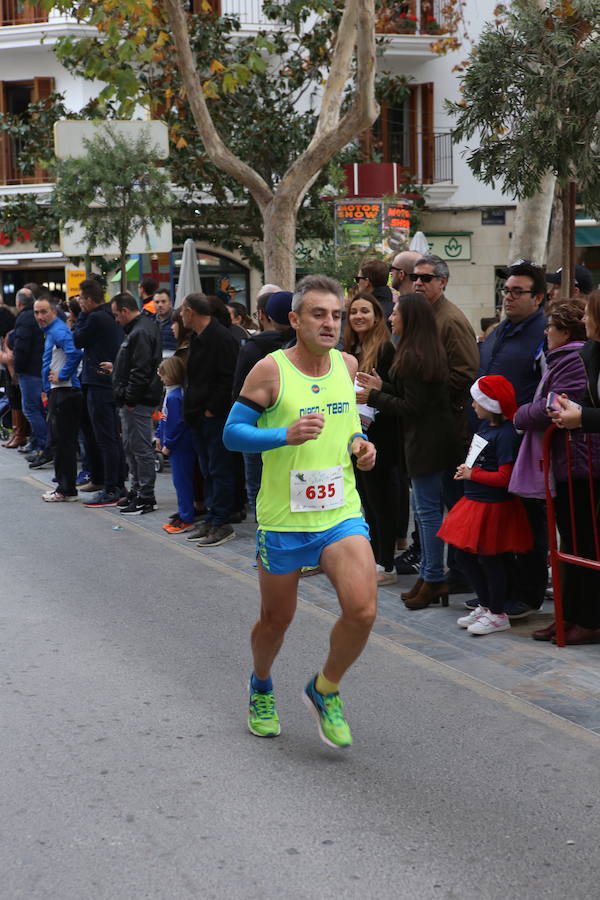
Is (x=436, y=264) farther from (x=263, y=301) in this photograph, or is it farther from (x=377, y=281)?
(x=263, y=301)

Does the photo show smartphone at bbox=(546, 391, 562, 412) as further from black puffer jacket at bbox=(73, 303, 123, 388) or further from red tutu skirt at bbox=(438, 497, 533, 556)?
black puffer jacket at bbox=(73, 303, 123, 388)

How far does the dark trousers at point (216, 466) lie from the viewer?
10211 millimetres

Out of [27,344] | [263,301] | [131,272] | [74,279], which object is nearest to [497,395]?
[263,301]

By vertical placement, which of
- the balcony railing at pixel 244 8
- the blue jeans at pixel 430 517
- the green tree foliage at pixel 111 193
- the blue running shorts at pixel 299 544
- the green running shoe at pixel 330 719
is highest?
the balcony railing at pixel 244 8

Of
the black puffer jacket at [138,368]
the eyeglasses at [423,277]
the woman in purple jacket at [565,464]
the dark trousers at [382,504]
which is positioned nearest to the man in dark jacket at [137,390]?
the black puffer jacket at [138,368]

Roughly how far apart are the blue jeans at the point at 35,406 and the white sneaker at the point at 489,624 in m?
9.98

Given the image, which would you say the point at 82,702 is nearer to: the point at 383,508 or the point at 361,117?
the point at 383,508

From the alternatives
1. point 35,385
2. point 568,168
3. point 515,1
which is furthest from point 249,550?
point 35,385

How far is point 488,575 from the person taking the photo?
6984 millimetres

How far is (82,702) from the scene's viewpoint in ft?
19.1

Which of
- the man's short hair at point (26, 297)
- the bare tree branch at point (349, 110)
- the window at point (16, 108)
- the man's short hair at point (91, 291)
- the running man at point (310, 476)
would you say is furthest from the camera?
the window at point (16, 108)

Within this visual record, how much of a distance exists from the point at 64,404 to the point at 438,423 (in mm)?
5883

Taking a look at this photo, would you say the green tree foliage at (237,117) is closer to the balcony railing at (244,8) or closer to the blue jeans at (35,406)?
the balcony railing at (244,8)

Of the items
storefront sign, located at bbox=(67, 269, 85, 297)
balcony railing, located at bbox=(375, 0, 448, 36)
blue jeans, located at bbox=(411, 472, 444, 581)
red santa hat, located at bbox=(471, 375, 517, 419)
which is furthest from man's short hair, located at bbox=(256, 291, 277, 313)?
balcony railing, located at bbox=(375, 0, 448, 36)
